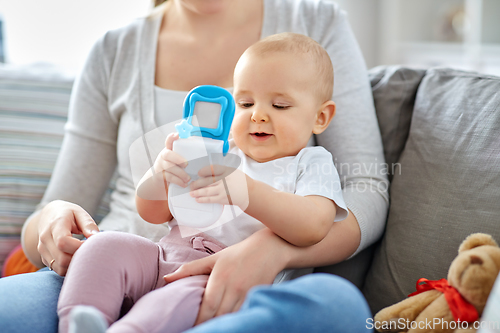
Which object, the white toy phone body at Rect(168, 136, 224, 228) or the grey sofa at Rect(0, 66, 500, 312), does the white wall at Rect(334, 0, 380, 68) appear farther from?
the white toy phone body at Rect(168, 136, 224, 228)

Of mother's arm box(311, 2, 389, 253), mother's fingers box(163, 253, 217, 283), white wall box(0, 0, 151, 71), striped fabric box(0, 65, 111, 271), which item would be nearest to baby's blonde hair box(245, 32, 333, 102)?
mother's arm box(311, 2, 389, 253)

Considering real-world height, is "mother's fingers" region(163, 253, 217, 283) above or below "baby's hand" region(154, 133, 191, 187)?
below

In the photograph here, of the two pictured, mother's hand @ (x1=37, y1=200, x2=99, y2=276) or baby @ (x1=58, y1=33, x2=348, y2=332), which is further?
mother's hand @ (x1=37, y1=200, x2=99, y2=276)

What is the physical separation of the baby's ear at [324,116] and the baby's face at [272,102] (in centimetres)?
5

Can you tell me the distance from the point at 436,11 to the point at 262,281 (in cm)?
355

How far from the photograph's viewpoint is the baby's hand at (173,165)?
0.65m

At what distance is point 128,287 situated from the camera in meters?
0.68

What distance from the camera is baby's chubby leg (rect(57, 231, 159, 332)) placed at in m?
0.63

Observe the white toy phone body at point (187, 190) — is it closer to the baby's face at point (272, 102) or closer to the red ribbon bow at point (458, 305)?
the baby's face at point (272, 102)

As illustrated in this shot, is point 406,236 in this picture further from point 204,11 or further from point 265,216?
point 204,11

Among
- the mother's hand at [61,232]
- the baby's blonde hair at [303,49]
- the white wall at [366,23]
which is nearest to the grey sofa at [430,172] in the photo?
the baby's blonde hair at [303,49]

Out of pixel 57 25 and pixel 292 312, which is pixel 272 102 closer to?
pixel 292 312

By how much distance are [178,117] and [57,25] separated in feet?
6.58

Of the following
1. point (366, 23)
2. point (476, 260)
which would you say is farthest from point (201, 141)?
point (366, 23)
